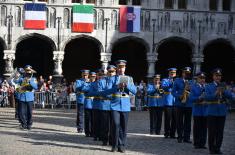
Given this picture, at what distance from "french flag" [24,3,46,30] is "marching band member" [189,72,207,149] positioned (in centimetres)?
1863

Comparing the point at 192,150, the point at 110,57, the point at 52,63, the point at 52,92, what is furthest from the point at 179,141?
the point at 52,63

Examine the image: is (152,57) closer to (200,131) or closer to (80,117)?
(80,117)

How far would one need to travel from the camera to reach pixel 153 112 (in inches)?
631

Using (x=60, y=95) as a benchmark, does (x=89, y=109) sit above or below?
above

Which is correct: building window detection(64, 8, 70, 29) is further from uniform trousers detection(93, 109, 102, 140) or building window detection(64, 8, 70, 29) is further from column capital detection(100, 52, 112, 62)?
uniform trousers detection(93, 109, 102, 140)

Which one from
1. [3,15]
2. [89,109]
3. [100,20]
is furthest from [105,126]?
[3,15]

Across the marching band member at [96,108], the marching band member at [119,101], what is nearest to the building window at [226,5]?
the marching band member at [96,108]

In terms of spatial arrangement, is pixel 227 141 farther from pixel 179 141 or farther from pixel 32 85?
pixel 32 85

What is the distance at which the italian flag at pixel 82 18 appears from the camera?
30266 mm

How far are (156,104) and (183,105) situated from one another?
81.4 inches

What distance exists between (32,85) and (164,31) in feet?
52.0

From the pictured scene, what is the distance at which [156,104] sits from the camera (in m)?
15.9

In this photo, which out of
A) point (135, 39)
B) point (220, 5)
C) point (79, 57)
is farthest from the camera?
point (79, 57)

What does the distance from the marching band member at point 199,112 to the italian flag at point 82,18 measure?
18146 mm
